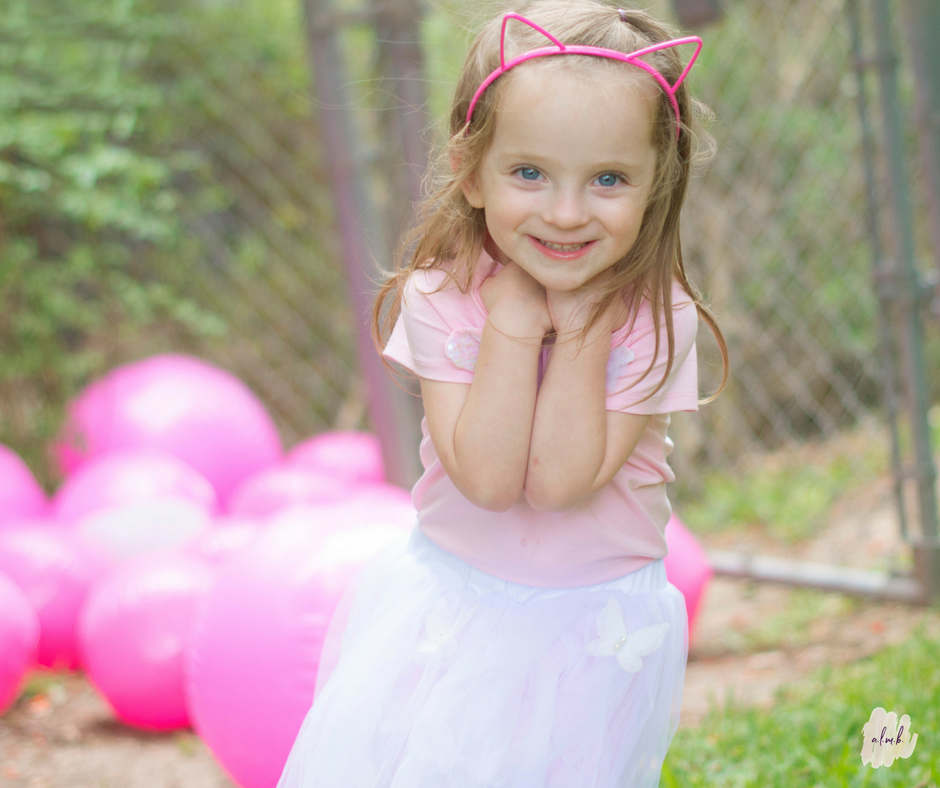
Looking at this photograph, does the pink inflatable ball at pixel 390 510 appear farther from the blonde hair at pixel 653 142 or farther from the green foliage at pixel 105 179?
the green foliage at pixel 105 179

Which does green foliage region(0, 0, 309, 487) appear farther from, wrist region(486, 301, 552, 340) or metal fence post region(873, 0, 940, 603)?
wrist region(486, 301, 552, 340)

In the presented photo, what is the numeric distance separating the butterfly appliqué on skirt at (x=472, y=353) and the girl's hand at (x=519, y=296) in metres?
0.05

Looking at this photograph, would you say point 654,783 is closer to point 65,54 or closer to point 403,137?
point 403,137

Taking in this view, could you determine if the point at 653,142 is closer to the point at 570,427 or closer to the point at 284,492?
the point at 570,427

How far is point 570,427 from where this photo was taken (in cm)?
124

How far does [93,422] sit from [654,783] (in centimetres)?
328

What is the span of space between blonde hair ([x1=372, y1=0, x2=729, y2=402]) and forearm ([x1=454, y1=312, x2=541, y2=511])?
91 millimetres

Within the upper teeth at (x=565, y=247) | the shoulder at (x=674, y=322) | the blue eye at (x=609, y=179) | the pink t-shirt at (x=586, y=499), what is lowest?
the pink t-shirt at (x=586, y=499)

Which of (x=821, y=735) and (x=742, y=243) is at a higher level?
(x=742, y=243)

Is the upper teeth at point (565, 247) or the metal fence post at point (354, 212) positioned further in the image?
the metal fence post at point (354, 212)

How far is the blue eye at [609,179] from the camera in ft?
4.00

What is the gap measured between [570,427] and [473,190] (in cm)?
36

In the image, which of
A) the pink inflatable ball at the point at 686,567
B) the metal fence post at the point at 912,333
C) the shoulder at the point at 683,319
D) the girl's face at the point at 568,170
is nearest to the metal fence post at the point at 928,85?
the metal fence post at the point at 912,333

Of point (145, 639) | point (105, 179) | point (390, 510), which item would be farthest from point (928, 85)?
point (105, 179)
